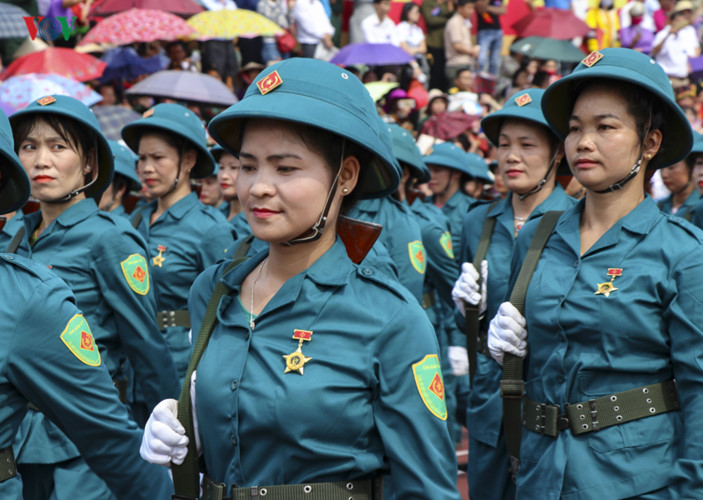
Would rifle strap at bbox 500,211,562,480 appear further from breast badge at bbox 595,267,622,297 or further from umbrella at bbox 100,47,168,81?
umbrella at bbox 100,47,168,81

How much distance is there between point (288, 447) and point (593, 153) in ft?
6.21

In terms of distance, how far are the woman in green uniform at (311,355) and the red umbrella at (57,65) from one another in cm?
1010

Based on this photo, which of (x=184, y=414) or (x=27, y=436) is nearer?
(x=184, y=414)

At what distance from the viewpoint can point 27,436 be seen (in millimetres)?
3959

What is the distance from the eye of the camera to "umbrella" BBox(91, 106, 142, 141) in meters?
11.5

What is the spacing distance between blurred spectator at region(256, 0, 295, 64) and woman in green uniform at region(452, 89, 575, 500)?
9.90m

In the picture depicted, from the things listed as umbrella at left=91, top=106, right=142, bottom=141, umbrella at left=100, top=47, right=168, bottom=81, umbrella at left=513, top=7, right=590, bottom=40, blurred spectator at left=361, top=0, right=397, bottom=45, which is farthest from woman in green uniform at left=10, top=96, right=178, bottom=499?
umbrella at left=513, top=7, right=590, bottom=40

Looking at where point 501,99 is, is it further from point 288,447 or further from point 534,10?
point 288,447

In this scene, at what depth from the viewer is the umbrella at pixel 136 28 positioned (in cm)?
1264

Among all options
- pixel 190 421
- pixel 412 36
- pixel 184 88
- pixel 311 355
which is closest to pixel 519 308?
pixel 311 355

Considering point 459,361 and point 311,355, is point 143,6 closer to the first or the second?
point 459,361

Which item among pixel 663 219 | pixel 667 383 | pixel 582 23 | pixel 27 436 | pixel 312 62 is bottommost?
pixel 27 436

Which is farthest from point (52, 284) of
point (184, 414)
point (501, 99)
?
point (501, 99)

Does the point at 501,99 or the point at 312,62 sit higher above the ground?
the point at 501,99
